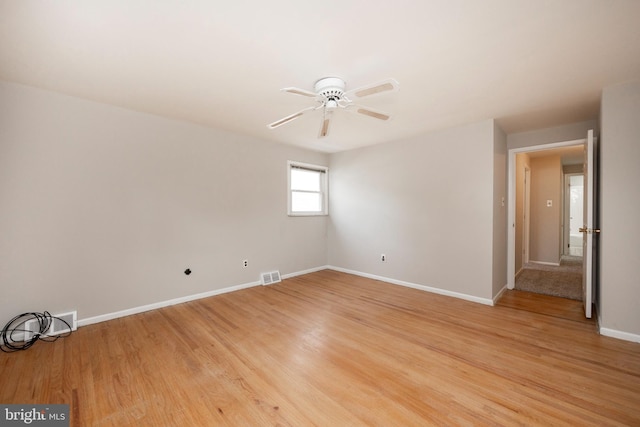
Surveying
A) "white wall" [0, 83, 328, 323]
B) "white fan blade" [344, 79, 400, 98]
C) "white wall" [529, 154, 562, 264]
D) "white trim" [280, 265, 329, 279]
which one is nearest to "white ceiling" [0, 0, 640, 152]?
"white fan blade" [344, 79, 400, 98]

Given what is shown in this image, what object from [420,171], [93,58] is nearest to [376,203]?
[420,171]

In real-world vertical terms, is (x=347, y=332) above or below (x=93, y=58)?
below

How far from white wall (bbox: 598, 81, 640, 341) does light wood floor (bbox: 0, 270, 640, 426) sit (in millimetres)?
293

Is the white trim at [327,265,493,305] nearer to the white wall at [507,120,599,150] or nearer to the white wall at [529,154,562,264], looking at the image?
the white wall at [507,120,599,150]

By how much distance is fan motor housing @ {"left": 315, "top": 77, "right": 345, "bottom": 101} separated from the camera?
89.0 inches

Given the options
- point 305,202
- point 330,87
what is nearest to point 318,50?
point 330,87

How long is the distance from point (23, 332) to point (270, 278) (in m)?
2.82

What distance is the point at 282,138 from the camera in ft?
14.3

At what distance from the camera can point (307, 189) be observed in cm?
530

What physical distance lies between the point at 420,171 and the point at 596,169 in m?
1.98

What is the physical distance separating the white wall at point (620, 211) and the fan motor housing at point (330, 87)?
267 cm

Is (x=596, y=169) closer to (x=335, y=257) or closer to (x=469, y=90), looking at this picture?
(x=469, y=90)

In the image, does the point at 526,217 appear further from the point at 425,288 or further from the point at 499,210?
the point at 425,288

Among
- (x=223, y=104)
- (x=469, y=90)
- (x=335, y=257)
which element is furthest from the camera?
(x=335, y=257)
